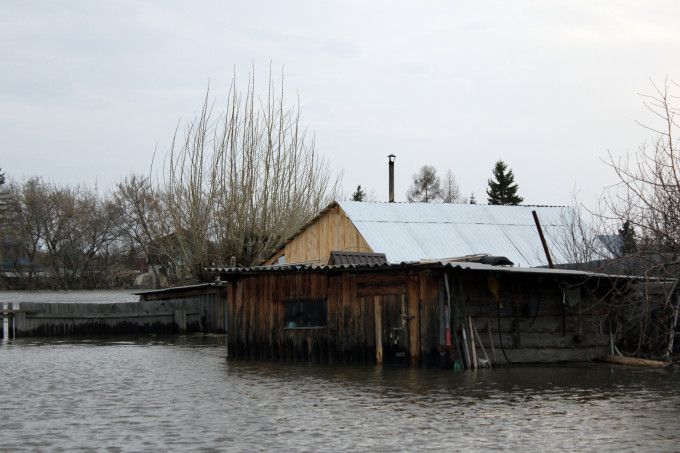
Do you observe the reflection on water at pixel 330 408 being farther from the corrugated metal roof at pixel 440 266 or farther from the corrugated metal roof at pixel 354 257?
the corrugated metal roof at pixel 354 257

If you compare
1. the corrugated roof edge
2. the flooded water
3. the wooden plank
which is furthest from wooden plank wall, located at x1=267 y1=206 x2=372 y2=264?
the flooded water

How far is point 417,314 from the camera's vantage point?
18.2 m

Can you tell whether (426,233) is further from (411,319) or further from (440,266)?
(440,266)

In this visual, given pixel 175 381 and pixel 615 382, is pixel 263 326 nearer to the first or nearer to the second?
pixel 175 381

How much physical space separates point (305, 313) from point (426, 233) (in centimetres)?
1070

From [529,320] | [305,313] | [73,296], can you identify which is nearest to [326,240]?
[305,313]

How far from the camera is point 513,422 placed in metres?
11.2

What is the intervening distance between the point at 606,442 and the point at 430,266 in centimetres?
787

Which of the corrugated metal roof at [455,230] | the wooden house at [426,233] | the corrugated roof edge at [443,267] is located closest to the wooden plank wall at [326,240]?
the wooden house at [426,233]

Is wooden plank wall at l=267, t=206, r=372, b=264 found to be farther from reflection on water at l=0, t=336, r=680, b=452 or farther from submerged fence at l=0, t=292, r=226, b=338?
reflection on water at l=0, t=336, r=680, b=452

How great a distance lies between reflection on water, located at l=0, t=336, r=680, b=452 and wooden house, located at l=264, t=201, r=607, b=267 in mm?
9923

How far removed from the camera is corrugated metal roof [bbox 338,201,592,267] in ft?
94.5

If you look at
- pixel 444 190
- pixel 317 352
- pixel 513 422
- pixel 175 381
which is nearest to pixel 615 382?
pixel 513 422

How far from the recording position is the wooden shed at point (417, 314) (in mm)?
18062
